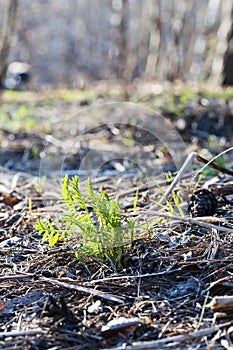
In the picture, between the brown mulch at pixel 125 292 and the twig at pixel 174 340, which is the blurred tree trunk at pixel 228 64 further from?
the twig at pixel 174 340

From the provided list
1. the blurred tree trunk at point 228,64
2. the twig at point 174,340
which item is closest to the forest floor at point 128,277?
the twig at point 174,340

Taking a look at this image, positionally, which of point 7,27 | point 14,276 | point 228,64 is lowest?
point 228,64

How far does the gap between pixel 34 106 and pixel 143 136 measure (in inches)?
105

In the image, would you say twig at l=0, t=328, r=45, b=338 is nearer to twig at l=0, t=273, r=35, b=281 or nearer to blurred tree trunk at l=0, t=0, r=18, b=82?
twig at l=0, t=273, r=35, b=281

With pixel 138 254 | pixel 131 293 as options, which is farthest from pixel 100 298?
pixel 138 254

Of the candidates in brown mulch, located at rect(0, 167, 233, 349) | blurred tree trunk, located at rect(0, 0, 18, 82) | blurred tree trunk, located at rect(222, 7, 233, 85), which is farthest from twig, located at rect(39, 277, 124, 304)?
blurred tree trunk, located at rect(222, 7, 233, 85)

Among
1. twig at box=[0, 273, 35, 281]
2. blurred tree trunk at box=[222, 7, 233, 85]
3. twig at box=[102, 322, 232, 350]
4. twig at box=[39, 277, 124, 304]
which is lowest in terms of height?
blurred tree trunk at box=[222, 7, 233, 85]

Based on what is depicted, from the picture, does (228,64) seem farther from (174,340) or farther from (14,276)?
(174,340)

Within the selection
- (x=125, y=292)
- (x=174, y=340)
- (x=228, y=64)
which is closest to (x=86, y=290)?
(x=125, y=292)

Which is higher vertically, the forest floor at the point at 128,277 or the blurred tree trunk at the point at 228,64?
the forest floor at the point at 128,277

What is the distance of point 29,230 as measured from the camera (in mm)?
2705

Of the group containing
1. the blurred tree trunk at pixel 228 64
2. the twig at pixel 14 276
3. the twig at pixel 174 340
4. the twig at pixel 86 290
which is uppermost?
the twig at pixel 174 340

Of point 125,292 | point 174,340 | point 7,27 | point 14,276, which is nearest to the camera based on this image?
point 174,340

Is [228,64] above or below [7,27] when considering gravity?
below
